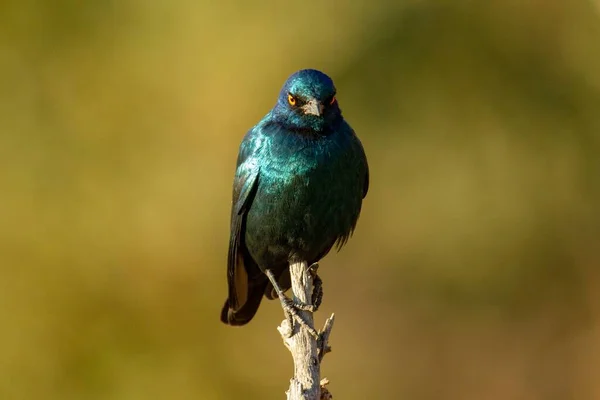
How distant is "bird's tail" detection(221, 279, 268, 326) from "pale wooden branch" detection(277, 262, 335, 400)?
0.91 m

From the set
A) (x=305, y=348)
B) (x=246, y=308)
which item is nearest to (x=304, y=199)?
(x=305, y=348)

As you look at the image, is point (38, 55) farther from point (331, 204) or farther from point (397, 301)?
point (331, 204)

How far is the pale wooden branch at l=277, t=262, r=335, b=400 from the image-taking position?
199 inches

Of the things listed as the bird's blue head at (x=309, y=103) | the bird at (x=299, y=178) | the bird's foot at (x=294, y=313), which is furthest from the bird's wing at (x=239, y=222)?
the bird's foot at (x=294, y=313)

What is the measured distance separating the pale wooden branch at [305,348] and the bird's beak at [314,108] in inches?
39.7

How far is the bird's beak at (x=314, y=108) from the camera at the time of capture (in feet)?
19.6

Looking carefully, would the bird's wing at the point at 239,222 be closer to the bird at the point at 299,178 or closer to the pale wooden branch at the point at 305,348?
the bird at the point at 299,178

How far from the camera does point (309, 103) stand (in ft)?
19.7

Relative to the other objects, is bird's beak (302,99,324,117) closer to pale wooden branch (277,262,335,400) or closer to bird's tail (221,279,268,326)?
pale wooden branch (277,262,335,400)

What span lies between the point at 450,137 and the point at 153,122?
9.79 ft

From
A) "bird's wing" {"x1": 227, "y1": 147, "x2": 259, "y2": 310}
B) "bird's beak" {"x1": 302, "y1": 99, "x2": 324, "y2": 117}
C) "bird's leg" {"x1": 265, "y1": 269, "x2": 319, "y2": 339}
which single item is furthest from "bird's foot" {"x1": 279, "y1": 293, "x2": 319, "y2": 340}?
"bird's beak" {"x1": 302, "y1": 99, "x2": 324, "y2": 117}

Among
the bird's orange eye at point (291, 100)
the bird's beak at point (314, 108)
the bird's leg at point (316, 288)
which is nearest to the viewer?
the bird's beak at point (314, 108)

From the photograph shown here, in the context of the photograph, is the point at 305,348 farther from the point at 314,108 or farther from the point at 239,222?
the point at 314,108

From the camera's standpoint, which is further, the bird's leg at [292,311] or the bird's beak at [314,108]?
the bird's beak at [314,108]
